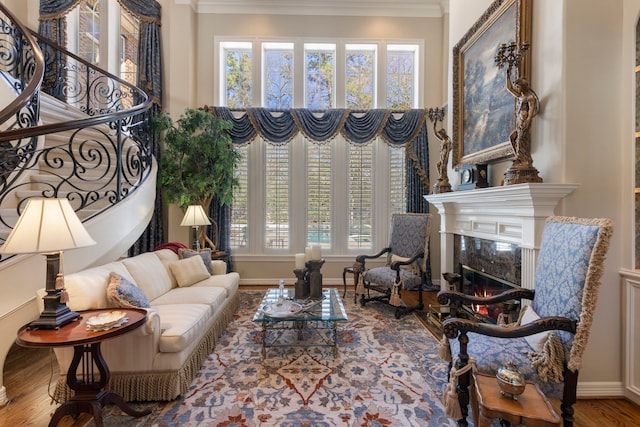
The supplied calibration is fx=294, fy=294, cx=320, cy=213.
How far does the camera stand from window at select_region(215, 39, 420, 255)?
5105mm

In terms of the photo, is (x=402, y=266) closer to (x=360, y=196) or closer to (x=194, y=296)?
(x=360, y=196)

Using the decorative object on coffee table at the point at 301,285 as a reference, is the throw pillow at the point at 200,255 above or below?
above

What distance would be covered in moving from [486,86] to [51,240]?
3805 millimetres

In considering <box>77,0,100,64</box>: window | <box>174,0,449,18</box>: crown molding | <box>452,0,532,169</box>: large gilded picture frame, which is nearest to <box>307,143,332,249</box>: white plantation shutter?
<box>452,0,532,169</box>: large gilded picture frame

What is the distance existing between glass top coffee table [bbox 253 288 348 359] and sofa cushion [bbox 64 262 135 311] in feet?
3.88

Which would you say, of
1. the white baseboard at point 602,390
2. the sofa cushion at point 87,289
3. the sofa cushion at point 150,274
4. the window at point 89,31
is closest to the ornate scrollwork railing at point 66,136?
the window at point 89,31

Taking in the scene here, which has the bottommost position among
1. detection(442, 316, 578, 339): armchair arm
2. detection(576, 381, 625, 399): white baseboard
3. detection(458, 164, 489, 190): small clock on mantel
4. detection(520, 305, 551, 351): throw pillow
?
detection(576, 381, 625, 399): white baseboard

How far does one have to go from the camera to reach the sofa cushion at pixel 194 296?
2830 mm

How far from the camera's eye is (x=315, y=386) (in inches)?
89.7

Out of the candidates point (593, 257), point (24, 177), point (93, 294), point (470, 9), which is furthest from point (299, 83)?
point (593, 257)

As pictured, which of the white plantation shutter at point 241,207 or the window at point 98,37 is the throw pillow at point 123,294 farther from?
the window at point 98,37

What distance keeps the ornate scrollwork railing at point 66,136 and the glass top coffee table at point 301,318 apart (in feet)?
6.26

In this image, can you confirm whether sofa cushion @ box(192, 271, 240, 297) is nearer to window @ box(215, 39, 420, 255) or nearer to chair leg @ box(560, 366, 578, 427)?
window @ box(215, 39, 420, 255)

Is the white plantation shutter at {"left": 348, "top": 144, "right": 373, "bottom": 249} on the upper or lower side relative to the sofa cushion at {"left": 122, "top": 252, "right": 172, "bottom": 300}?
upper
